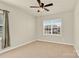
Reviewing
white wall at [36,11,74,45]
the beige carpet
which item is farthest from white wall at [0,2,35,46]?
white wall at [36,11,74,45]

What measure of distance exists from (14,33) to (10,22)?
69cm

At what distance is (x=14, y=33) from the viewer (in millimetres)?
4199

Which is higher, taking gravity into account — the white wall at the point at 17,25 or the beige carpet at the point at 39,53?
the white wall at the point at 17,25

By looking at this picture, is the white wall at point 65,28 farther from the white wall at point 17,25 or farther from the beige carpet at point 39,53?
the white wall at point 17,25

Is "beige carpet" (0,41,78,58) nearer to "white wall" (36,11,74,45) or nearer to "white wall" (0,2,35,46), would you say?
"white wall" (0,2,35,46)

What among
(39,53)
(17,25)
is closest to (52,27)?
(17,25)

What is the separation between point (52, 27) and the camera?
6086 mm

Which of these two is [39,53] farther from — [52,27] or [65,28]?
[52,27]

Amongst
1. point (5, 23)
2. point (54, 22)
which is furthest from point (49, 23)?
point (5, 23)

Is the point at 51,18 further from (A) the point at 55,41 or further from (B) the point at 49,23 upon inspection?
(A) the point at 55,41

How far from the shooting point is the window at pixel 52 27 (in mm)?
5785

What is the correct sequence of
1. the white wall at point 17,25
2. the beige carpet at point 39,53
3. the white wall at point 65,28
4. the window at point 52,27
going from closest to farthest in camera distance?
the beige carpet at point 39,53
the white wall at point 17,25
the white wall at point 65,28
the window at point 52,27

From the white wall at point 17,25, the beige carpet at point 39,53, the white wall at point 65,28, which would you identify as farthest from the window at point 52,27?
the beige carpet at point 39,53

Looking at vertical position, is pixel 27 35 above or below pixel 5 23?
below
